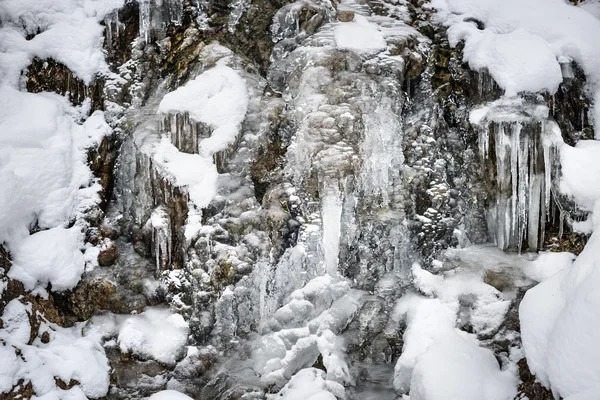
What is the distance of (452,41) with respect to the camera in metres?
7.52

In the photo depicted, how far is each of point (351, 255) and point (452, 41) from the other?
357 cm

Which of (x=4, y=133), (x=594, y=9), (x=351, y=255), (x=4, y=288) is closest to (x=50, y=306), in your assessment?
(x=4, y=288)

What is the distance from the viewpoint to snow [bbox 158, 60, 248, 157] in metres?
7.02

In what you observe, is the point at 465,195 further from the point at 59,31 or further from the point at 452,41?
the point at 59,31

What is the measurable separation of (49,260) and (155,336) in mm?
1702

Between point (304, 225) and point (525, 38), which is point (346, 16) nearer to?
point (525, 38)

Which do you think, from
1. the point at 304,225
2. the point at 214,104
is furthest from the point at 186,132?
the point at 304,225

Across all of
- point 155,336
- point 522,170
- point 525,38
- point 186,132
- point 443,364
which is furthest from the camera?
point 186,132

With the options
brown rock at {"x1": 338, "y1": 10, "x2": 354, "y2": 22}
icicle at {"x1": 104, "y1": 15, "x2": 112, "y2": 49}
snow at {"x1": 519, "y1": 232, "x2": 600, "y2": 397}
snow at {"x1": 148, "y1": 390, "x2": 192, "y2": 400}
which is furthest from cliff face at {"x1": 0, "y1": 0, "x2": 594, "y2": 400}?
snow at {"x1": 519, "y1": 232, "x2": 600, "y2": 397}

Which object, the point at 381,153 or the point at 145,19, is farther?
the point at 145,19

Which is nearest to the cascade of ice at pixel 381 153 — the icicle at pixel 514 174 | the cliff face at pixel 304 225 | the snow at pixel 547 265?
the cliff face at pixel 304 225

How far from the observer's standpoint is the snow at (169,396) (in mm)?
5805

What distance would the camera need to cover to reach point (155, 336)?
6461 mm

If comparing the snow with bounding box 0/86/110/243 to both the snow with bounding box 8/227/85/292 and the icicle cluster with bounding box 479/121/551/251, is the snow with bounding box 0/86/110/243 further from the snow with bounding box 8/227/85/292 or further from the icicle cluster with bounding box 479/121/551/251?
the icicle cluster with bounding box 479/121/551/251
